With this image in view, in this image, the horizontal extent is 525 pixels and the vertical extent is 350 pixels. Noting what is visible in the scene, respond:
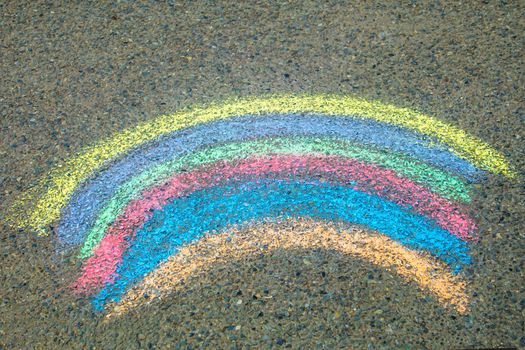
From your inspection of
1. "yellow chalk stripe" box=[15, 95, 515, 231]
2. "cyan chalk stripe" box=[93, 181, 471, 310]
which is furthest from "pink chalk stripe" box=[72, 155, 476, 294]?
"yellow chalk stripe" box=[15, 95, 515, 231]

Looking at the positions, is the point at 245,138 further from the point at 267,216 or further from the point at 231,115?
the point at 267,216

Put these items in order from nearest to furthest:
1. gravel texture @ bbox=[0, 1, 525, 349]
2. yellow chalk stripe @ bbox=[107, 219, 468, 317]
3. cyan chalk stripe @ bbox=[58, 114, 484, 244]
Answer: gravel texture @ bbox=[0, 1, 525, 349] → yellow chalk stripe @ bbox=[107, 219, 468, 317] → cyan chalk stripe @ bbox=[58, 114, 484, 244]

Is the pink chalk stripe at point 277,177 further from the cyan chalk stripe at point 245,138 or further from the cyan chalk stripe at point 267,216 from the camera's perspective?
the cyan chalk stripe at point 245,138

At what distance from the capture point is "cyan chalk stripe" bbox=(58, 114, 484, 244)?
9.23 feet

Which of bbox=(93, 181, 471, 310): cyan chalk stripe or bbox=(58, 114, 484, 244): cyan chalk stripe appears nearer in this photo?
bbox=(93, 181, 471, 310): cyan chalk stripe

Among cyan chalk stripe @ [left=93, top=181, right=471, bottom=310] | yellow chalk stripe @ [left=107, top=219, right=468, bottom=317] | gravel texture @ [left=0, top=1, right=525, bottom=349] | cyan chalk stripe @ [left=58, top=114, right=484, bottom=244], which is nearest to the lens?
gravel texture @ [left=0, top=1, right=525, bottom=349]

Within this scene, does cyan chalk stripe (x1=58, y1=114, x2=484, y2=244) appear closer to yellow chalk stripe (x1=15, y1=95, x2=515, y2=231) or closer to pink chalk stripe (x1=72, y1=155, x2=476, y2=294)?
yellow chalk stripe (x1=15, y1=95, x2=515, y2=231)

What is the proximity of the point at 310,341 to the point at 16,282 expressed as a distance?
1.23m

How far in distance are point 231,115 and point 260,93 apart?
0.77 feet

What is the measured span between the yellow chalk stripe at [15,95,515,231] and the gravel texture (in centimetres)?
6

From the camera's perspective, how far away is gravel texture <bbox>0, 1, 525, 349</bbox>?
2287 millimetres

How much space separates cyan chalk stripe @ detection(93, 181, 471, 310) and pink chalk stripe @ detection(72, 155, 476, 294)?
0.04 metres

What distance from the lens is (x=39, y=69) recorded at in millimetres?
3523

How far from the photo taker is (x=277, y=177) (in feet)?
9.30
